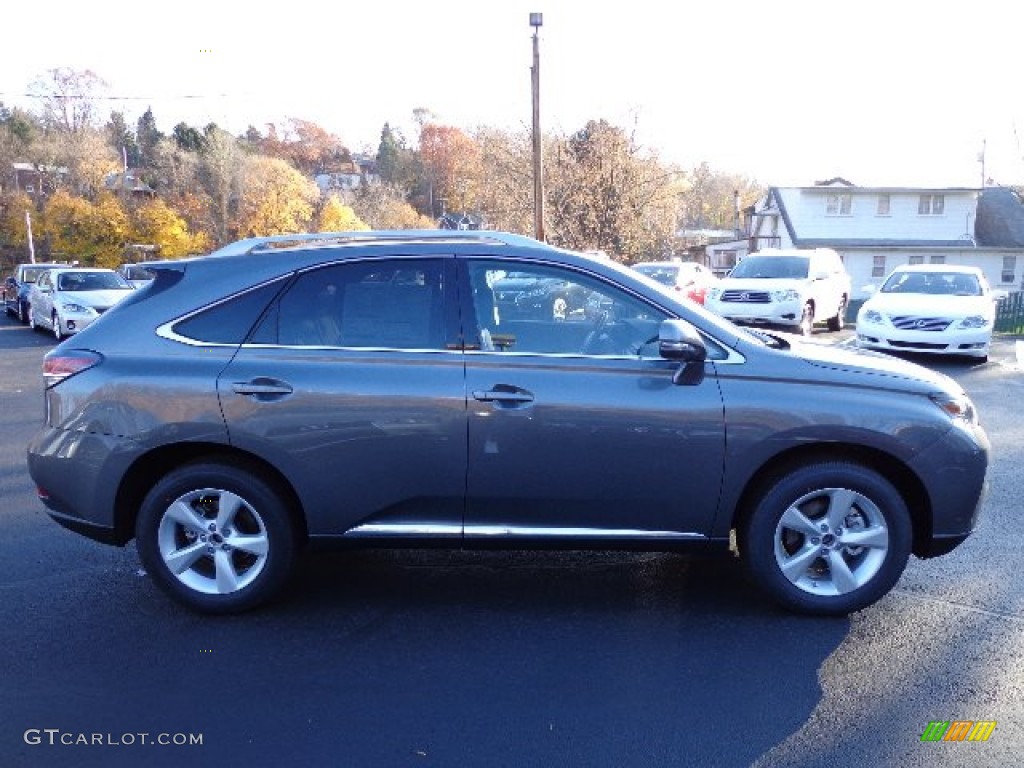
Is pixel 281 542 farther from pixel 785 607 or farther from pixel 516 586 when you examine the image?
pixel 785 607

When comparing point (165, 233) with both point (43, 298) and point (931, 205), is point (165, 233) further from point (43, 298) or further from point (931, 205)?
point (931, 205)

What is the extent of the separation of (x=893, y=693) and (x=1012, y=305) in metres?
21.9

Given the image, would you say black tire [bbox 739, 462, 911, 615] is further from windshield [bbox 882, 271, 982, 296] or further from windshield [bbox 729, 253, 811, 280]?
windshield [bbox 729, 253, 811, 280]

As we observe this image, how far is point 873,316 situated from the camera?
1371 cm

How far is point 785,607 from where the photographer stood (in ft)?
13.7

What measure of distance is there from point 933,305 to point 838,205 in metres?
32.6

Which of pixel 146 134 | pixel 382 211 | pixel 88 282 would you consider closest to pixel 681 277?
pixel 88 282

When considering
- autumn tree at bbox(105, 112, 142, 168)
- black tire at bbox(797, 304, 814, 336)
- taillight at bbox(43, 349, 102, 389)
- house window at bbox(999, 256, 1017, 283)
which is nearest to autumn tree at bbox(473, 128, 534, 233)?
black tire at bbox(797, 304, 814, 336)

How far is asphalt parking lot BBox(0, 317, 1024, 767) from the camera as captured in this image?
3.14 metres

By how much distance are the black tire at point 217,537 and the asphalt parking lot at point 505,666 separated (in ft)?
0.54

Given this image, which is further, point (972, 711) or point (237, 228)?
point (237, 228)

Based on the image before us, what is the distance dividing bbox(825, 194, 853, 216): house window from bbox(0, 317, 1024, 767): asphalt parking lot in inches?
1643

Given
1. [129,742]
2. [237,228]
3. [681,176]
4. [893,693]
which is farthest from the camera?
[237,228]

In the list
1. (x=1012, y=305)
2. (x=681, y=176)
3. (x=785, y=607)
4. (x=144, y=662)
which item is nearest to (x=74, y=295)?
(x=144, y=662)
